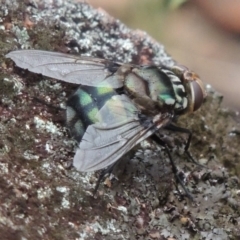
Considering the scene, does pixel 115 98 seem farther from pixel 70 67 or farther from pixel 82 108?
pixel 70 67

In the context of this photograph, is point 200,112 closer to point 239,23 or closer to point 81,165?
point 81,165

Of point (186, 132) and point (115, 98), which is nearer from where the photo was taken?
point (115, 98)

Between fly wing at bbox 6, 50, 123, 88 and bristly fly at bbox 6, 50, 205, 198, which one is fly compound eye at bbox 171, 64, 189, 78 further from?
fly wing at bbox 6, 50, 123, 88

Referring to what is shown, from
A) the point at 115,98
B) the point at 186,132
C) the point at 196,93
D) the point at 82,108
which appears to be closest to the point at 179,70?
the point at 196,93

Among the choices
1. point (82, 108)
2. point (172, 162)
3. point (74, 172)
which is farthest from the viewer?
point (172, 162)

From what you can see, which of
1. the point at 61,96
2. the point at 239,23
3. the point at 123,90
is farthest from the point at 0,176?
the point at 239,23

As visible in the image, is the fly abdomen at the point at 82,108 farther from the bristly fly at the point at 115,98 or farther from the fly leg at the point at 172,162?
the fly leg at the point at 172,162
